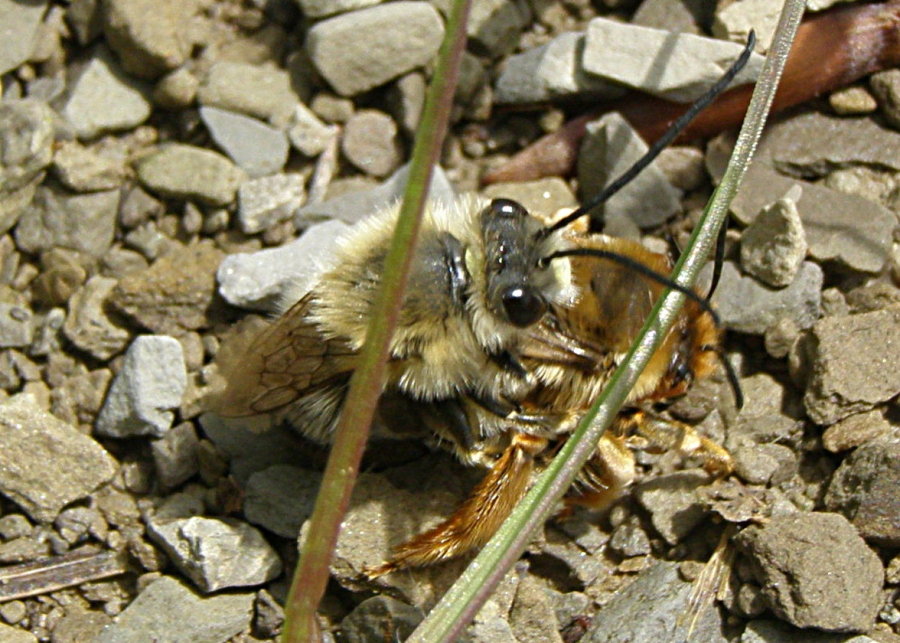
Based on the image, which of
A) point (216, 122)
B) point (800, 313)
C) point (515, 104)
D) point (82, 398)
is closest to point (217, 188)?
point (216, 122)

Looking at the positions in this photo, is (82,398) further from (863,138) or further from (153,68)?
(863,138)

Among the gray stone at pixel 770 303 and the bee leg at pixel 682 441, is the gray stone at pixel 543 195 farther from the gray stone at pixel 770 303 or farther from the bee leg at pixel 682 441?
the bee leg at pixel 682 441

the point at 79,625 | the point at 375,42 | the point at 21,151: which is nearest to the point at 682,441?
the point at 79,625

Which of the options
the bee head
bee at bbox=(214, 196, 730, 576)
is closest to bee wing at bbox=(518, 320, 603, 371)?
bee at bbox=(214, 196, 730, 576)

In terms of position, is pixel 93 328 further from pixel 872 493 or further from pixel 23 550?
pixel 872 493

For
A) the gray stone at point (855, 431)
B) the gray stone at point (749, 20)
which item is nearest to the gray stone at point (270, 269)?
the gray stone at point (749, 20)
